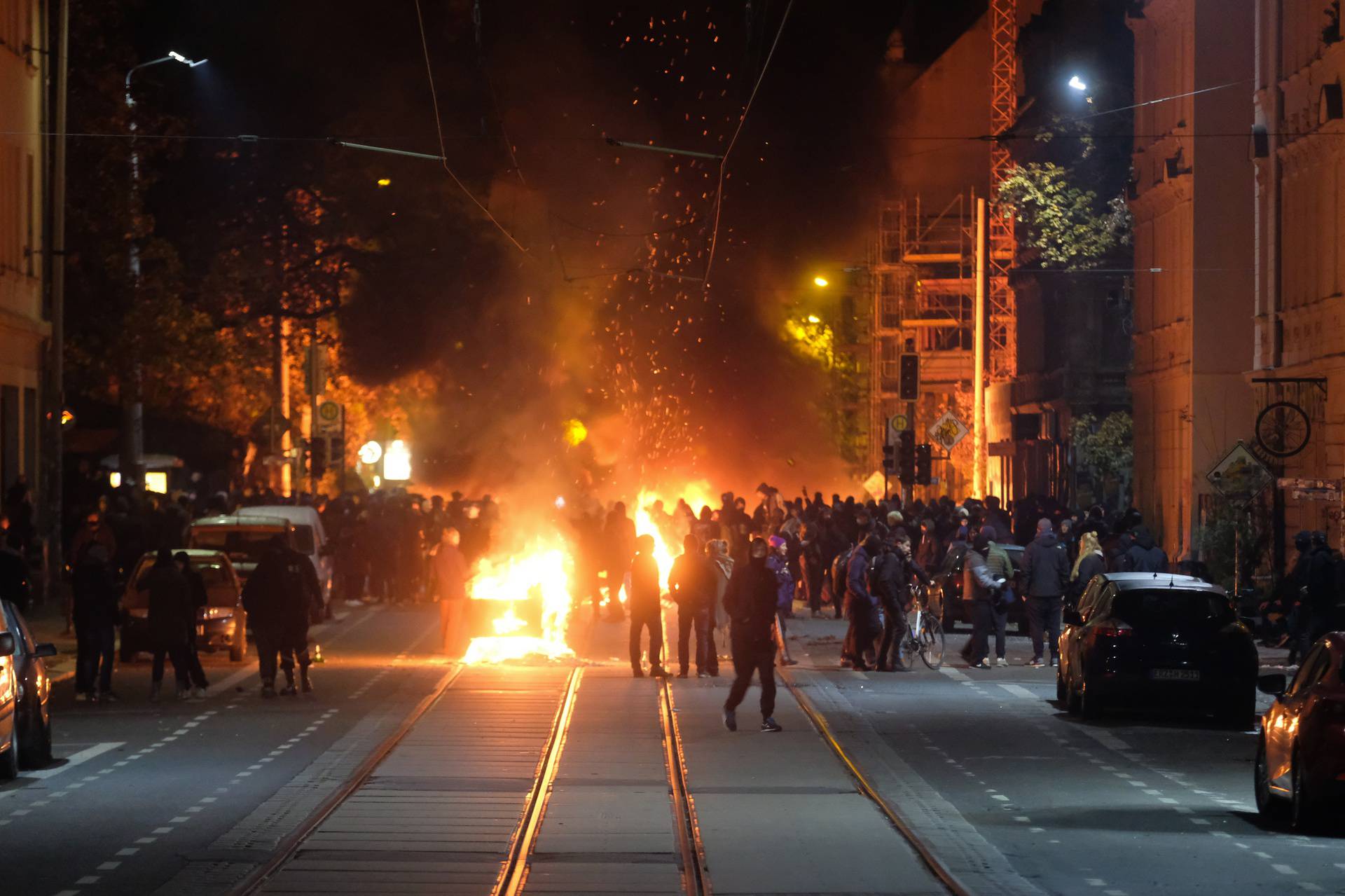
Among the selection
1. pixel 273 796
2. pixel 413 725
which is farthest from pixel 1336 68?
pixel 273 796

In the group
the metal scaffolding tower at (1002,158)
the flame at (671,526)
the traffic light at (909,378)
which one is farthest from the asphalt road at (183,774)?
the metal scaffolding tower at (1002,158)

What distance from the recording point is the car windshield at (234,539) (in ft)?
102

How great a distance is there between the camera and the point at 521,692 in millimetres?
23156

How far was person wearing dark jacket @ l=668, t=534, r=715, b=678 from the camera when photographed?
2453 cm

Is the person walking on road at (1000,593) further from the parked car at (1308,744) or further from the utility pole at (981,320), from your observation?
the utility pole at (981,320)

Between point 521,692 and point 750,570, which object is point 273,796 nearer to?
point 750,570

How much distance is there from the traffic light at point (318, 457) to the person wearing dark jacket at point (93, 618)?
21.4 meters

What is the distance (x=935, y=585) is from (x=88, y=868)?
57.5 feet

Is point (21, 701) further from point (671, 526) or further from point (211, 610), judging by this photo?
point (671, 526)

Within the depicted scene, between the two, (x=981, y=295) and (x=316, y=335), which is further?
(x=316, y=335)

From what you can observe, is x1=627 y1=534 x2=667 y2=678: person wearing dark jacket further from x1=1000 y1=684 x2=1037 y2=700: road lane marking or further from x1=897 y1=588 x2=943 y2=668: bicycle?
x1=1000 y1=684 x2=1037 y2=700: road lane marking

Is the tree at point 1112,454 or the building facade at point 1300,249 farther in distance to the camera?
the tree at point 1112,454

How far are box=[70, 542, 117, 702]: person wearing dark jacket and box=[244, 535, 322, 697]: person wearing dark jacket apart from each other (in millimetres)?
1345

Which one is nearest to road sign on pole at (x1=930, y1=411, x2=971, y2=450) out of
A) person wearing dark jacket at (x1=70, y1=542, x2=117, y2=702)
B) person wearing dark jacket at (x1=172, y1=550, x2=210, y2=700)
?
person wearing dark jacket at (x1=172, y1=550, x2=210, y2=700)
